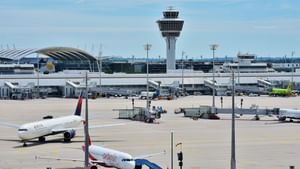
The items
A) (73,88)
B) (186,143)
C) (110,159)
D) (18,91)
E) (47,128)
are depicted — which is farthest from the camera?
(73,88)

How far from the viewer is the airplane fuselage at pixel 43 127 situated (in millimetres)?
63312

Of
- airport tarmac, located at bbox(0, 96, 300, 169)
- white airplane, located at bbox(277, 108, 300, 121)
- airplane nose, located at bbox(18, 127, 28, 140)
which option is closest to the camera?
airport tarmac, located at bbox(0, 96, 300, 169)

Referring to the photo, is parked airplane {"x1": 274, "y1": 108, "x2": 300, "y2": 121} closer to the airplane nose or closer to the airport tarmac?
the airport tarmac

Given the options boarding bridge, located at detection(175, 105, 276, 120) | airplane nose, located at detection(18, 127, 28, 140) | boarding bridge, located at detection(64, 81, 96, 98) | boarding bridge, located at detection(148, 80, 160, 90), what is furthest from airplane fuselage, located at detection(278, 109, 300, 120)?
boarding bridge, located at detection(148, 80, 160, 90)

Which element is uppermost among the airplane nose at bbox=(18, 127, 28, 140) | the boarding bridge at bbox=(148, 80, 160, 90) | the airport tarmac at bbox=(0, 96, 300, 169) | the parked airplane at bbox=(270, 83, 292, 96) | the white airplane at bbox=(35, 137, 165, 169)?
the boarding bridge at bbox=(148, 80, 160, 90)

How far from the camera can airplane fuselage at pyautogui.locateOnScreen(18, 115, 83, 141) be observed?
63.3m

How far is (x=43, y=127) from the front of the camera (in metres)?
64.9

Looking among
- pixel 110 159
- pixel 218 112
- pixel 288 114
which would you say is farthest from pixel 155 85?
pixel 110 159

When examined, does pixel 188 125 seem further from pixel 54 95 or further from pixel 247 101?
pixel 54 95

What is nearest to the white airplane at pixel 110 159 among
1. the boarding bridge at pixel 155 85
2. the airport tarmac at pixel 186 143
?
the airport tarmac at pixel 186 143

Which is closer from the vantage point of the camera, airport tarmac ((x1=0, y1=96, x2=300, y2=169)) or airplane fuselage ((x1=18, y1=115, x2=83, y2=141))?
airport tarmac ((x1=0, y1=96, x2=300, y2=169))

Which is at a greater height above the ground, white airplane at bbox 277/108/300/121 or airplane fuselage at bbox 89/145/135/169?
white airplane at bbox 277/108/300/121

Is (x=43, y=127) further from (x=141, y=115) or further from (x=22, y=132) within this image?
(x=141, y=115)

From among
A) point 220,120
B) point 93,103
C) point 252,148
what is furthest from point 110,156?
point 93,103
